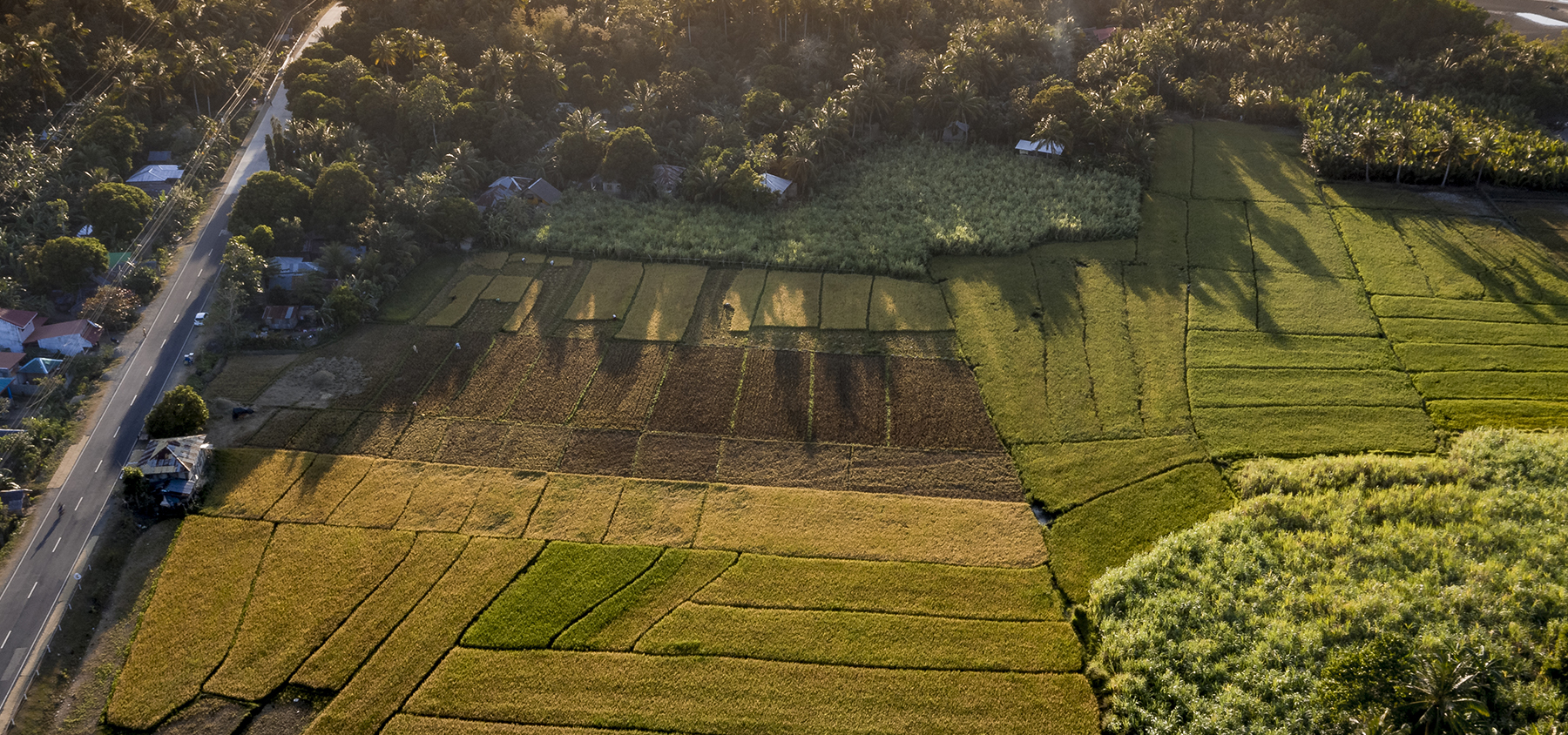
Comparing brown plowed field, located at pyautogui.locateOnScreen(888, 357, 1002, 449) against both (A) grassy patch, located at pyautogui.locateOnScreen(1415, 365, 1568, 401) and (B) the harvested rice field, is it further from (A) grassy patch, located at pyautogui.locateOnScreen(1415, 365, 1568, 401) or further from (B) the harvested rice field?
(A) grassy patch, located at pyautogui.locateOnScreen(1415, 365, 1568, 401)

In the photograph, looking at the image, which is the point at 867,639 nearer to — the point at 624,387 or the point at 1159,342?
the point at 624,387

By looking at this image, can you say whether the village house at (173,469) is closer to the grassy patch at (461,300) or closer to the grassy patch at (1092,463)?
the grassy patch at (461,300)

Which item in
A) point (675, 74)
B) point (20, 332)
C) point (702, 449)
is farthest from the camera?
point (675, 74)

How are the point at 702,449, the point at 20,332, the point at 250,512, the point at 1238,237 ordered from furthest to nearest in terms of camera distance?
the point at 1238,237, the point at 20,332, the point at 702,449, the point at 250,512

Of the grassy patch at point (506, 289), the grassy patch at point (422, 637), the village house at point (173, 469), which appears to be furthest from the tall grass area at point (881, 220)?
the grassy patch at point (422, 637)

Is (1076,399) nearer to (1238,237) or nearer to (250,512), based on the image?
(1238,237)

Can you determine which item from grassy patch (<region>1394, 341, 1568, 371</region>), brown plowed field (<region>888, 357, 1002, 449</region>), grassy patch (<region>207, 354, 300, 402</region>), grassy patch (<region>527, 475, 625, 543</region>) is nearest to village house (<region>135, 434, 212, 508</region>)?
grassy patch (<region>207, 354, 300, 402</region>)

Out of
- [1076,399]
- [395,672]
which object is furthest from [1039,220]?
[395,672]
